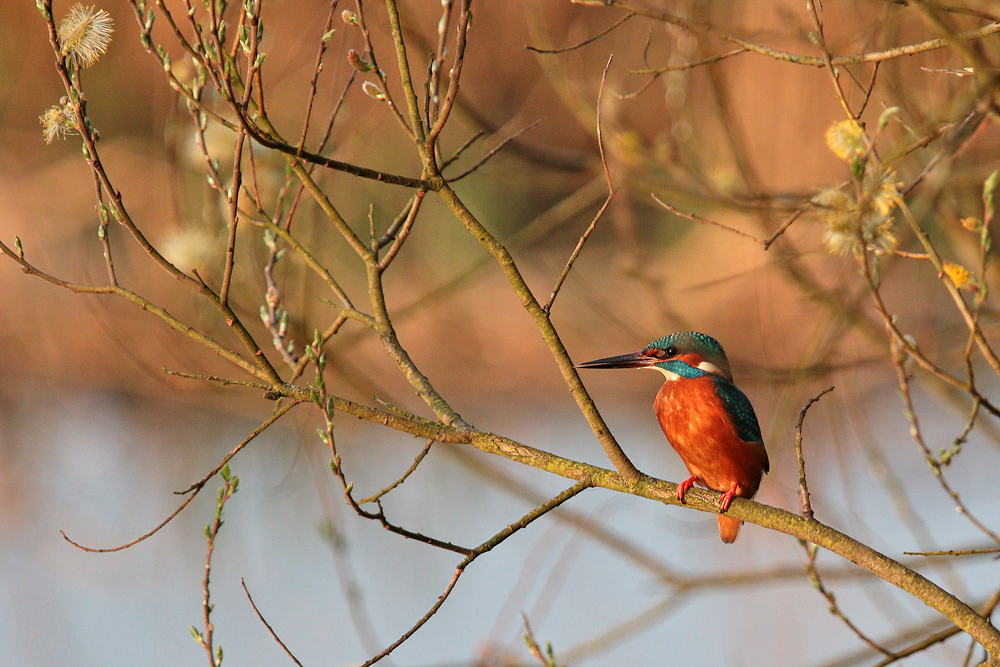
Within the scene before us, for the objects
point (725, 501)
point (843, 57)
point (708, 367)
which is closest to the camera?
point (843, 57)

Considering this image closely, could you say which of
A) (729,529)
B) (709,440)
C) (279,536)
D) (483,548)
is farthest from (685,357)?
(279,536)

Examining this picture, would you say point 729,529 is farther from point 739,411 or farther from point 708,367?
point 708,367

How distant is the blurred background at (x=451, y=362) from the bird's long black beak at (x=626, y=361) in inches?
8.2

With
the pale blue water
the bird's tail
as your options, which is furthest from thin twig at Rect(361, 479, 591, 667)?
the pale blue water

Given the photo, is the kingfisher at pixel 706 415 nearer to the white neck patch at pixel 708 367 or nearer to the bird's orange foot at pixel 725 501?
the white neck patch at pixel 708 367

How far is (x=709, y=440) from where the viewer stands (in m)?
2.25

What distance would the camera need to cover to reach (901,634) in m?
2.11

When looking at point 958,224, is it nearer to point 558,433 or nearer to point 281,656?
point 281,656

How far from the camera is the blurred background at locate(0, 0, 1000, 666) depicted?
331 centimetres

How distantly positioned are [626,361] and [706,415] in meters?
0.27

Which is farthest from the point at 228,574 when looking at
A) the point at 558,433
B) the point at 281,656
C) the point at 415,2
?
the point at 415,2

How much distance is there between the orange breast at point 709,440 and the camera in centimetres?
224

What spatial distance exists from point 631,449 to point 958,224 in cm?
451

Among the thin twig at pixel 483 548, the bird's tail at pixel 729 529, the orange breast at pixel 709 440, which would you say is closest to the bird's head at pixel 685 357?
the orange breast at pixel 709 440
